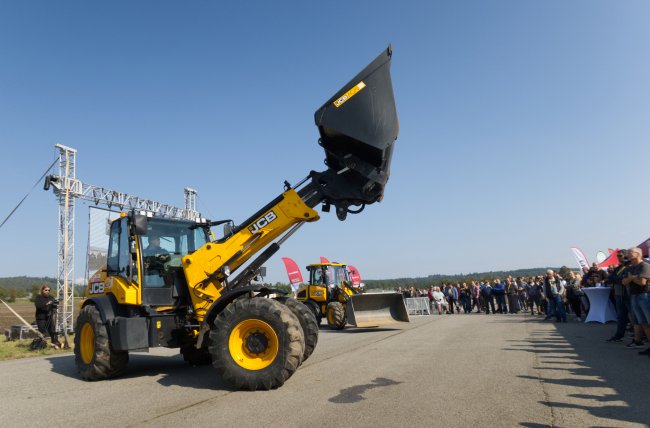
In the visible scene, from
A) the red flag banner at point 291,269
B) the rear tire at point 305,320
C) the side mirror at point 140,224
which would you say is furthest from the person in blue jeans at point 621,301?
the red flag banner at point 291,269

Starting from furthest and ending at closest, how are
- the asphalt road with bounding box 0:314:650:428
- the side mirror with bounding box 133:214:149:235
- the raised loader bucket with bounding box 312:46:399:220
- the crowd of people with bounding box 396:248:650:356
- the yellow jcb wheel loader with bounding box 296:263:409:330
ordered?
the yellow jcb wheel loader with bounding box 296:263:409:330
the crowd of people with bounding box 396:248:650:356
the side mirror with bounding box 133:214:149:235
the raised loader bucket with bounding box 312:46:399:220
the asphalt road with bounding box 0:314:650:428

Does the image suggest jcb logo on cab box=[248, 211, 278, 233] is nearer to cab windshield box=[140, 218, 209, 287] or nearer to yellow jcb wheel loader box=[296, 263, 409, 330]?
cab windshield box=[140, 218, 209, 287]

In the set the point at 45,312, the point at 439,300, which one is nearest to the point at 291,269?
the point at 439,300

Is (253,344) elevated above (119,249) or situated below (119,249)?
below

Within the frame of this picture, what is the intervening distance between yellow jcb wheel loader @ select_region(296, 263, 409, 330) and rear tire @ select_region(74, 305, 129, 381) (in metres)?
7.39

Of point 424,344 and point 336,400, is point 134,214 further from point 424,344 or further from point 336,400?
point 424,344

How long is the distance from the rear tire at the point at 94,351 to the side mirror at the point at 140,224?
1.47 metres

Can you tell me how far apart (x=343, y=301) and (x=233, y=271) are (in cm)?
915

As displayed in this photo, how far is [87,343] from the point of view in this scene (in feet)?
22.9

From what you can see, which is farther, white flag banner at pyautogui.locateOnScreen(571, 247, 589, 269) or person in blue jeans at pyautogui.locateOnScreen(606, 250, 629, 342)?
white flag banner at pyautogui.locateOnScreen(571, 247, 589, 269)

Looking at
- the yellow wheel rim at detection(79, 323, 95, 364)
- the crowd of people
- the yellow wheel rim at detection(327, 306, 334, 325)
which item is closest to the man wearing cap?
the crowd of people

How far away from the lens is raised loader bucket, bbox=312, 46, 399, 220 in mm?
6133

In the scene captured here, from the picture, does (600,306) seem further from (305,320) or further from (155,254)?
(155,254)

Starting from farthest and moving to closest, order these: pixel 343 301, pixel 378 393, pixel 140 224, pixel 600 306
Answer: pixel 343 301 → pixel 600 306 → pixel 140 224 → pixel 378 393
